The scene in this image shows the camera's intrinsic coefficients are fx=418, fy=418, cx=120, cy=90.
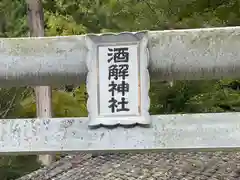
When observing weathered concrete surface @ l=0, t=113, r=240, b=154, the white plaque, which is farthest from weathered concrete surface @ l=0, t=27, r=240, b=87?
weathered concrete surface @ l=0, t=113, r=240, b=154

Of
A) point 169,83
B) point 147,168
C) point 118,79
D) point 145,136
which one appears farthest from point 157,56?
point 169,83

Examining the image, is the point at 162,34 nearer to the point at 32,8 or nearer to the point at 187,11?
the point at 187,11

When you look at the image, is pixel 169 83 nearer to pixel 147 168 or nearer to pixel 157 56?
pixel 147 168

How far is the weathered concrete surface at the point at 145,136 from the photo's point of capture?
144cm

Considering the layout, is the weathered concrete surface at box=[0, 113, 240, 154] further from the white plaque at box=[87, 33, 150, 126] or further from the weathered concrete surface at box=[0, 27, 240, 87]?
the weathered concrete surface at box=[0, 27, 240, 87]

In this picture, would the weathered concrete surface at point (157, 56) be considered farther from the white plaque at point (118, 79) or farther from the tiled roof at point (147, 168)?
the tiled roof at point (147, 168)

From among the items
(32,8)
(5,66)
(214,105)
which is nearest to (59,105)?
(32,8)

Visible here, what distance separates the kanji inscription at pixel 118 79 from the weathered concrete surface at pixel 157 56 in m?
0.07

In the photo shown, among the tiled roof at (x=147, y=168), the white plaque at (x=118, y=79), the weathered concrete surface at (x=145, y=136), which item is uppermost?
the white plaque at (x=118, y=79)

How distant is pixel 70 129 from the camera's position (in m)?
1.49

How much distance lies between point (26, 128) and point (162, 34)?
59 cm

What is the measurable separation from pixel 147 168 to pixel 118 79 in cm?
158

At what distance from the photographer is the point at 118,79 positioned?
1.45 m

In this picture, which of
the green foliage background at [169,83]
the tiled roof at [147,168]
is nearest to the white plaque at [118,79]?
the tiled roof at [147,168]
